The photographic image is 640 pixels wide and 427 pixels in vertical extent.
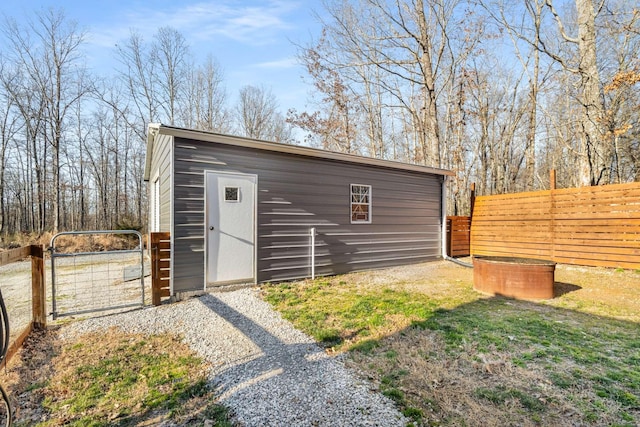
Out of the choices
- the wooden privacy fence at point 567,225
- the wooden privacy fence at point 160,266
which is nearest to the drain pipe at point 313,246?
the wooden privacy fence at point 160,266

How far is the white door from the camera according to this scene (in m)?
4.76

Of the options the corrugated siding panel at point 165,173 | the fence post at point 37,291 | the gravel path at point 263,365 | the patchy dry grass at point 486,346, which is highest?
the corrugated siding panel at point 165,173

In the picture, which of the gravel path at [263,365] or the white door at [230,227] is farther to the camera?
the white door at [230,227]

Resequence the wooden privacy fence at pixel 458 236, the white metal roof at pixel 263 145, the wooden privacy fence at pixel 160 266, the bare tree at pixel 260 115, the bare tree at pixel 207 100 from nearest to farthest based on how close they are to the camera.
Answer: the wooden privacy fence at pixel 160 266 < the white metal roof at pixel 263 145 < the wooden privacy fence at pixel 458 236 < the bare tree at pixel 207 100 < the bare tree at pixel 260 115

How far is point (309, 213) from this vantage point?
19.2 feet

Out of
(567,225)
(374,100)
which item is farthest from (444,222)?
(374,100)

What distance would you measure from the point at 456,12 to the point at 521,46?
4063 millimetres

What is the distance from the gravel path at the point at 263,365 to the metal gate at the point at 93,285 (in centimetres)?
51

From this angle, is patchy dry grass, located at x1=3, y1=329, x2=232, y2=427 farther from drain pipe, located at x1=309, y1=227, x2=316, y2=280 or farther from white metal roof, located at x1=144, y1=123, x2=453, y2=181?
drain pipe, located at x1=309, y1=227, x2=316, y2=280

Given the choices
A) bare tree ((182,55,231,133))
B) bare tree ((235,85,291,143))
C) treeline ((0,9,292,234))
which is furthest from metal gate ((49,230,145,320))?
bare tree ((235,85,291,143))

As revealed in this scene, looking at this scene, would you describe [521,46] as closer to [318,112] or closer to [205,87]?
[318,112]

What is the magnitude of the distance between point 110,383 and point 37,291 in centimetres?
185

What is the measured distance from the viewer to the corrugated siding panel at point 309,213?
458cm

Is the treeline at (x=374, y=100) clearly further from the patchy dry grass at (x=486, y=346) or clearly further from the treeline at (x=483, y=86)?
the patchy dry grass at (x=486, y=346)
